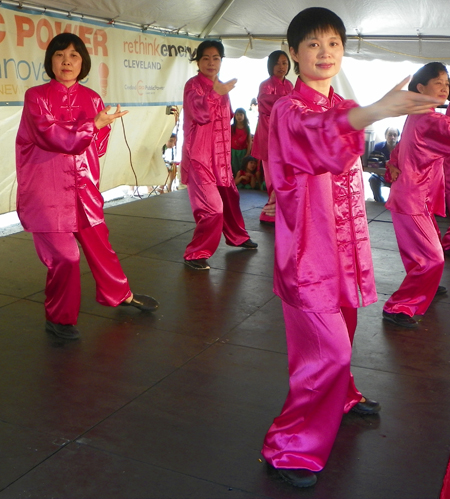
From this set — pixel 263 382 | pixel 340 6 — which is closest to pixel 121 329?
pixel 263 382

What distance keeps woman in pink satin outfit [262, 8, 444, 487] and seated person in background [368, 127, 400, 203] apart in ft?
16.1

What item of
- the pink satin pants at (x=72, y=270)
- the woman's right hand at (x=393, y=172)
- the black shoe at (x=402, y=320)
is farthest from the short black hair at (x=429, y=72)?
the pink satin pants at (x=72, y=270)

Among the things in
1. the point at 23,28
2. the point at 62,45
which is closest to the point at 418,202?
the point at 62,45

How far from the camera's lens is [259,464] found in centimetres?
186

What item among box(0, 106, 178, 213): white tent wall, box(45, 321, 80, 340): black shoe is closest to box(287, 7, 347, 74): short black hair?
box(45, 321, 80, 340): black shoe

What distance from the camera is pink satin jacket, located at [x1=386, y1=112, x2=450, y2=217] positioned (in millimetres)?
2842

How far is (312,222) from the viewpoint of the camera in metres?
1.65

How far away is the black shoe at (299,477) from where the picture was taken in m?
1.74

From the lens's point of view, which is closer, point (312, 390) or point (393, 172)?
point (312, 390)

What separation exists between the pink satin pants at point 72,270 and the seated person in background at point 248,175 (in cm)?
407

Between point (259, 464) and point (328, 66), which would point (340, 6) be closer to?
point (328, 66)

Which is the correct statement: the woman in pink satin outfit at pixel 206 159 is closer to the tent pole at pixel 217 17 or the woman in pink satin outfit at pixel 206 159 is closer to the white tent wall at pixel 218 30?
the white tent wall at pixel 218 30

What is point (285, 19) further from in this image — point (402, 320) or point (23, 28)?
point (402, 320)

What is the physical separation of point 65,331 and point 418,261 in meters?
1.67
